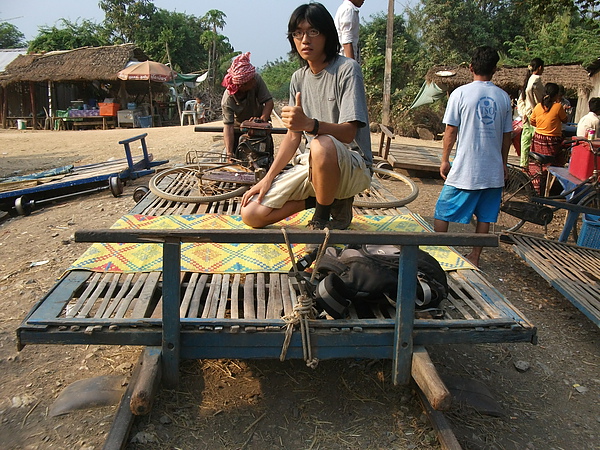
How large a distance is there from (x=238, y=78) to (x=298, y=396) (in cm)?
355

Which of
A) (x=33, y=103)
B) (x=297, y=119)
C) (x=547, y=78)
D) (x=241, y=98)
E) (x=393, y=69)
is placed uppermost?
(x=393, y=69)

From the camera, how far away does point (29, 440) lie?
2217 mm

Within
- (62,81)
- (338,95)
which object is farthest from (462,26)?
(338,95)

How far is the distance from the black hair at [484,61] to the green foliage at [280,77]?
34490 mm

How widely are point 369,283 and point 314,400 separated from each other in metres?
0.68

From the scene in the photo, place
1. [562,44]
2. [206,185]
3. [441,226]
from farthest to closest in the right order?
1. [562,44]
2. [206,185]
3. [441,226]

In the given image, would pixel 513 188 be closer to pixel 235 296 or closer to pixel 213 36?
pixel 235 296

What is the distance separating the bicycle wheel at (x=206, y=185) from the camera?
14.2 ft

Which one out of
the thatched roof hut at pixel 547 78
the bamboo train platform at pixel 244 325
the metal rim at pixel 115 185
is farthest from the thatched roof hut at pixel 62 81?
the bamboo train platform at pixel 244 325

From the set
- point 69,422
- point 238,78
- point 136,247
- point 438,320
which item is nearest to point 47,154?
point 238,78

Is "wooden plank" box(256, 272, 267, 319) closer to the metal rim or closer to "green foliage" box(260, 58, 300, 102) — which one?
the metal rim

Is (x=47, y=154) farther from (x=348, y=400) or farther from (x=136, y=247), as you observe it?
(x=348, y=400)

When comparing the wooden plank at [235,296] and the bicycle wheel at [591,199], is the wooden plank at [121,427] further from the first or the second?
the bicycle wheel at [591,199]

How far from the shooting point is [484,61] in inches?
147
